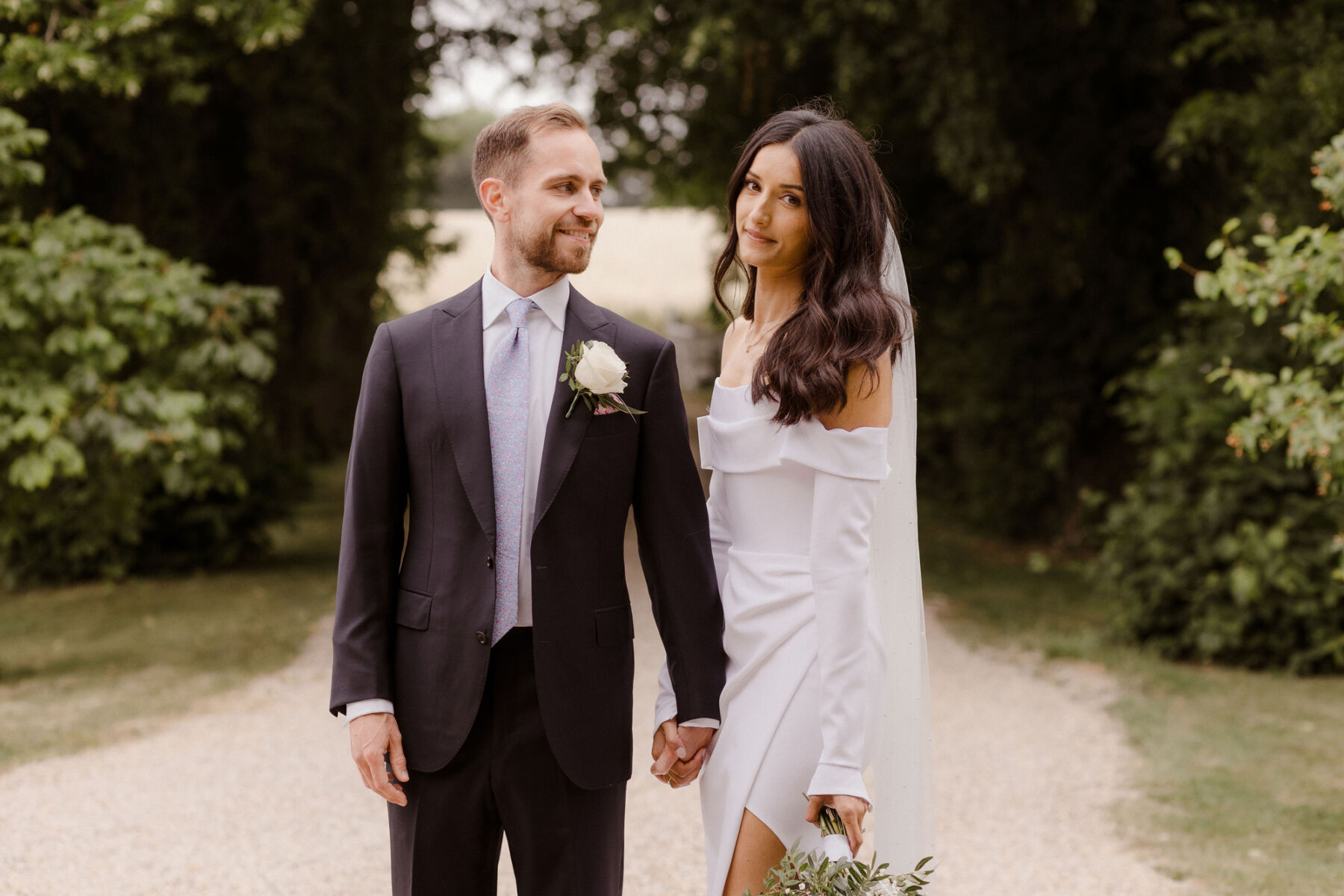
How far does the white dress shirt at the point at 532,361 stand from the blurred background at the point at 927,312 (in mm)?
3397

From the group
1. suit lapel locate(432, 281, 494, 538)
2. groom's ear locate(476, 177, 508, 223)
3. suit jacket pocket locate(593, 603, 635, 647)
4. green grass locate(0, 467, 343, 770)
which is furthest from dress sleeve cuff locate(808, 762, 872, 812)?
green grass locate(0, 467, 343, 770)

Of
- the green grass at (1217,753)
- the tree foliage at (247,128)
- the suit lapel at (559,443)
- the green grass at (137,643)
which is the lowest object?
the green grass at (137,643)

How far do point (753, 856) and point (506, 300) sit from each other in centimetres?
126

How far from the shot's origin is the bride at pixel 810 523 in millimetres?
2453

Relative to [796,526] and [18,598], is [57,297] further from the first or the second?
[796,526]

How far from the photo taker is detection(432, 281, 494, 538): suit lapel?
2.38m

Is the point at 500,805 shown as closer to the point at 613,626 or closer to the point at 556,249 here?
the point at 613,626

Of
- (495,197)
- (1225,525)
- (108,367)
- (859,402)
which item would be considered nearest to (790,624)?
(859,402)

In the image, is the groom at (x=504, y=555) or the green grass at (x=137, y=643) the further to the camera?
the green grass at (x=137, y=643)

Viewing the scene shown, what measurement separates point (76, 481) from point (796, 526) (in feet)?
25.6

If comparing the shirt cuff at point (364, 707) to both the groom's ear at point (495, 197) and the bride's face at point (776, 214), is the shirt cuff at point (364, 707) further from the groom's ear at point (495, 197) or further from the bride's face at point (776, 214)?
the bride's face at point (776, 214)

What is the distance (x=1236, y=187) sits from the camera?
32.2 feet

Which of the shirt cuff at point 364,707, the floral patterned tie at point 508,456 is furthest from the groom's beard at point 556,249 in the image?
the shirt cuff at point 364,707

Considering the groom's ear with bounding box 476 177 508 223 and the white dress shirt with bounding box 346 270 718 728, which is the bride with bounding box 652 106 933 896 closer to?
the white dress shirt with bounding box 346 270 718 728
